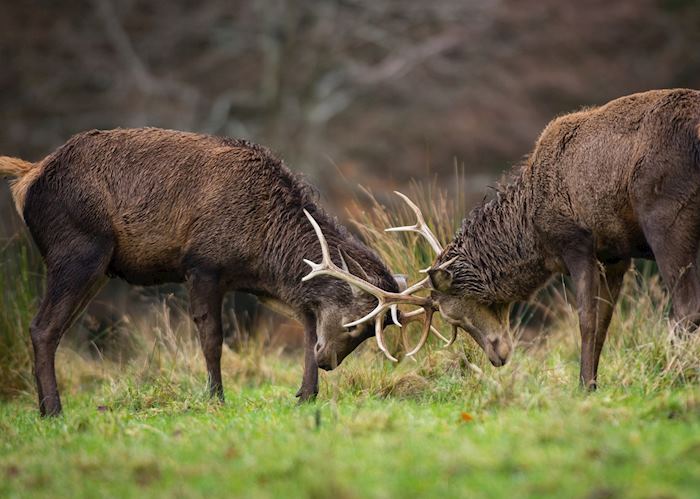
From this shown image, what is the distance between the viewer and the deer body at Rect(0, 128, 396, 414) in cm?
871

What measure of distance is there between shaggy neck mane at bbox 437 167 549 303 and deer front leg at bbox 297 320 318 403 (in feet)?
3.92

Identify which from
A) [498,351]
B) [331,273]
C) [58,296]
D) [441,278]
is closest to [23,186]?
[58,296]

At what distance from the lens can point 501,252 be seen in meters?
8.62

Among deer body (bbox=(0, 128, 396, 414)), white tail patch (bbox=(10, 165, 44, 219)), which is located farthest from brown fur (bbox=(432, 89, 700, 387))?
white tail patch (bbox=(10, 165, 44, 219))

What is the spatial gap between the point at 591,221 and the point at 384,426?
97.7 inches

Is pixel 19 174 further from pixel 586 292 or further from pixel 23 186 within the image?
pixel 586 292

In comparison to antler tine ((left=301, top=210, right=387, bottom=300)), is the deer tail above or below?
above

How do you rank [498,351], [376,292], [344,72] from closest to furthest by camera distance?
[376,292], [498,351], [344,72]

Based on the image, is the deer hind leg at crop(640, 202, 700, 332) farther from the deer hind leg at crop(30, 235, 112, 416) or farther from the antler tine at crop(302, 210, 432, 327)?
the deer hind leg at crop(30, 235, 112, 416)

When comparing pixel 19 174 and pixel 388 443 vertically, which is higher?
pixel 19 174

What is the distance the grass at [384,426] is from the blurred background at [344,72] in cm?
1185

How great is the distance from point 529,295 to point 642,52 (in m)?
17.1

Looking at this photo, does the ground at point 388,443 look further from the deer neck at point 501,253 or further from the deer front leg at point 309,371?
the deer neck at point 501,253

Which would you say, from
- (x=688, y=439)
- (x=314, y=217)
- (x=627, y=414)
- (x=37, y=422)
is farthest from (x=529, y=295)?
(x=37, y=422)
